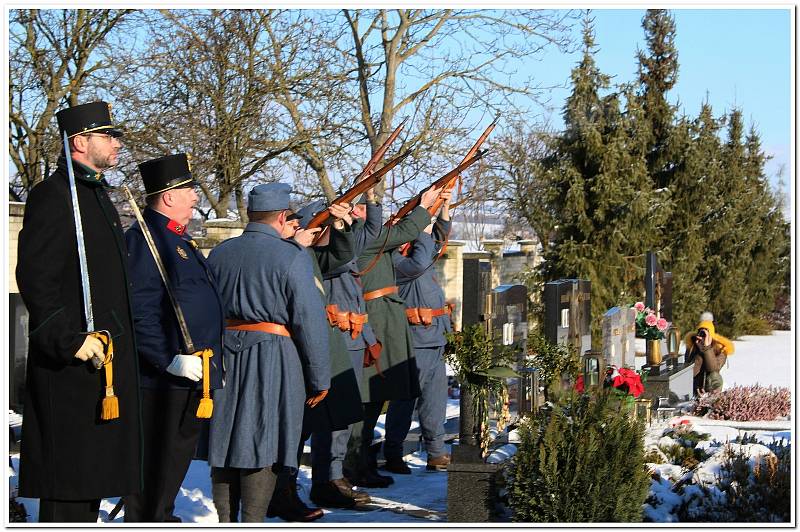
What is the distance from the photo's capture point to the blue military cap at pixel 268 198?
5.52 metres

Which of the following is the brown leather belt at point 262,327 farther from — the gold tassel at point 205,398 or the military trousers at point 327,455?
the military trousers at point 327,455

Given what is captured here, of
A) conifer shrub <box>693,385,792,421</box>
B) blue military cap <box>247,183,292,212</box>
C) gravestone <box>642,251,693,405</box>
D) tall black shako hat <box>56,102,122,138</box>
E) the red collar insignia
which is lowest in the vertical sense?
conifer shrub <box>693,385,792,421</box>

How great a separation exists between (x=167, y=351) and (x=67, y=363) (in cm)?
68

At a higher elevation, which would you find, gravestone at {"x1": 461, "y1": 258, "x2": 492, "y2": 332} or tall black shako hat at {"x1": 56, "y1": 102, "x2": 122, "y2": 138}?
tall black shako hat at {"x1": 56, "y1": 102, "x2": 122, "y2": 138}

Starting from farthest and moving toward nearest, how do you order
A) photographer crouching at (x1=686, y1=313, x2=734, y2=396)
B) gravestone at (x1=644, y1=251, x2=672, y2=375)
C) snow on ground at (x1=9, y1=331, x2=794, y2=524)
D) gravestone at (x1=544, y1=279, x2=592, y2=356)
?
gravestone at (x1=644, y1=251, x2=672, y2=375), photographer crouching at (x1=686, y1=313, x2=734, y2=396), gravestone at (x1=544, y1=279, x2=592, y2=356), snow on ground at (x1=9, y1=331, x2=794, y2=524)

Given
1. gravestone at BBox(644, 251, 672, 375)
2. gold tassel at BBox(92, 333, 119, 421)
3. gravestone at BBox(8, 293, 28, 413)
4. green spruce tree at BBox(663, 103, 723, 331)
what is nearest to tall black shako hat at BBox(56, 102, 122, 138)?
gold tassel at BBox(92, 333, 119, 421)

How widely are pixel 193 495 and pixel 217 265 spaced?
204 cm

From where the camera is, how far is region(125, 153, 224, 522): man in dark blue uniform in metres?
4.89

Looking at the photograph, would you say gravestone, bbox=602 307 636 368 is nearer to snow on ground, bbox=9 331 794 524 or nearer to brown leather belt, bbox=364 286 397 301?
snow on ground, bbox=9 331 794 524

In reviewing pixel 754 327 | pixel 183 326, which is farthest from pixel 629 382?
pixel 754 327

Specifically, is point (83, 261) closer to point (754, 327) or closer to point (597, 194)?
point (597, 194)

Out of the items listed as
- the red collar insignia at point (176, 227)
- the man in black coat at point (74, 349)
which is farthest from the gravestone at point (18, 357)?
the man in black coat at point (74, 349)

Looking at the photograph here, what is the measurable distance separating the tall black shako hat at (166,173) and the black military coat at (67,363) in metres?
0.65

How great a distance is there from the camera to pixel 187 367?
482cm
